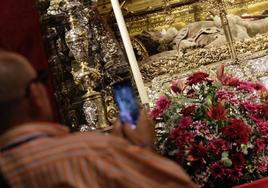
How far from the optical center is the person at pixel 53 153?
519 millimetres

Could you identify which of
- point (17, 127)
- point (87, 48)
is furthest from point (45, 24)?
point (17, 127)

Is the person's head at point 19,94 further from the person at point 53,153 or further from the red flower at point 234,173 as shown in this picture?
the red flower at point 234,173

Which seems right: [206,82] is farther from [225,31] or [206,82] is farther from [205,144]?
[225,31]

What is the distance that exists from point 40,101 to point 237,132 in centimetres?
65

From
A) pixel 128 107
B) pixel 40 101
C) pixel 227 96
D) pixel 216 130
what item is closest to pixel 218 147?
pixel 216 130

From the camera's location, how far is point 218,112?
3.75 feet

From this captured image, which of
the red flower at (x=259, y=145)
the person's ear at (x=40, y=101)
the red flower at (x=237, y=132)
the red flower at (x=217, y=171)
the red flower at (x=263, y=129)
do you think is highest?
the person's ear at (x=40, y=101)

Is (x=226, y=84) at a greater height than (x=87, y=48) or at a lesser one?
lesser

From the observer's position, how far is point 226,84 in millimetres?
1267

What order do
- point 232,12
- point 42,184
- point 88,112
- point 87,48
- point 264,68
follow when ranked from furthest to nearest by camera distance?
point 232,12, point 264,68, point 87,48, point 88,112, point 42,184

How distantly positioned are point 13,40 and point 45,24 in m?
0.28

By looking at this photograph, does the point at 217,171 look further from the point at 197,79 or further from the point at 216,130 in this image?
the point at 197,79

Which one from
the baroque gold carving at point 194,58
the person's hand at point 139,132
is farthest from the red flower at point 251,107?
the baroque gold carving at point 194,58

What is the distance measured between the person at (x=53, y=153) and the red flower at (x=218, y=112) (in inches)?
24.0
